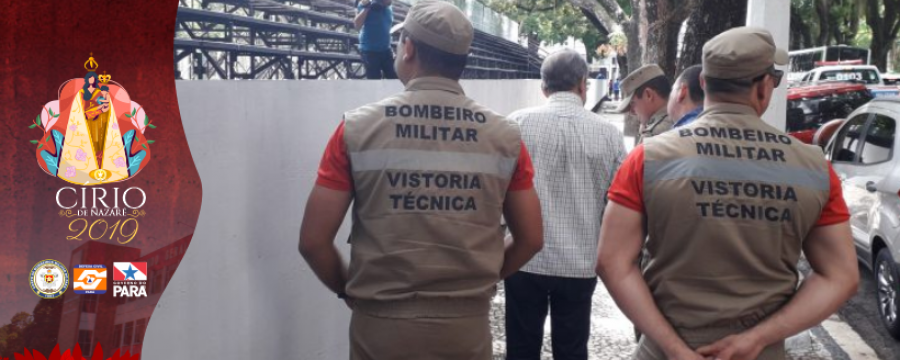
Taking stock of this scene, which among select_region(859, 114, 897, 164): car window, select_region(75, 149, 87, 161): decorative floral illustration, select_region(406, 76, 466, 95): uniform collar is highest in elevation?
select_region(406, 76, 466, 95): uniform collar

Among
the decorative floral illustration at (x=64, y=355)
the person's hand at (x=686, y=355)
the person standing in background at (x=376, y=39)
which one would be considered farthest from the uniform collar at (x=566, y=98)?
the person standing in background at (x=376, y=39)

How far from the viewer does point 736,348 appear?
8.58 feet

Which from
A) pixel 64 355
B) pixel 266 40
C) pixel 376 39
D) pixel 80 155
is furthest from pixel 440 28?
pixel 376 39

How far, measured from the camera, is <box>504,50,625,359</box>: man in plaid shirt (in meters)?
4.11

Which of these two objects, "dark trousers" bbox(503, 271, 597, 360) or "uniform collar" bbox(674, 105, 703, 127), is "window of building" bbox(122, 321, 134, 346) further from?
"uniform collar" bbox(674, 105, 703, 127)

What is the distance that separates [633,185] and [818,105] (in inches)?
622

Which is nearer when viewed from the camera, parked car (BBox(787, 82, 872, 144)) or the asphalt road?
the asphalt road

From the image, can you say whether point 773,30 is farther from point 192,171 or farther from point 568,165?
point 192,171

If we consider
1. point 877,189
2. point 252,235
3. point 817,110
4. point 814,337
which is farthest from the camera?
point 817,110

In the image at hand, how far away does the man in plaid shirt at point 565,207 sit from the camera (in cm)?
411

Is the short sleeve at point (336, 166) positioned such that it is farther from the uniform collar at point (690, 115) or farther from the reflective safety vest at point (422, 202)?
the uniform collar at point (690, 115)

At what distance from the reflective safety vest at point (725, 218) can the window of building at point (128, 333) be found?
5.36 feet

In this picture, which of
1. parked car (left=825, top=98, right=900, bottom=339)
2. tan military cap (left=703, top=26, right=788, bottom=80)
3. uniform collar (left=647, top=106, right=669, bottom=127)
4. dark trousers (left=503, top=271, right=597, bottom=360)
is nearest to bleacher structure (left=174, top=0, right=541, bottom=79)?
dark trousers (left=503, top=271, right=597, bottom=360)

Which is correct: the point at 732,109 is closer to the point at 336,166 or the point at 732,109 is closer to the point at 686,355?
the point at 686,355
